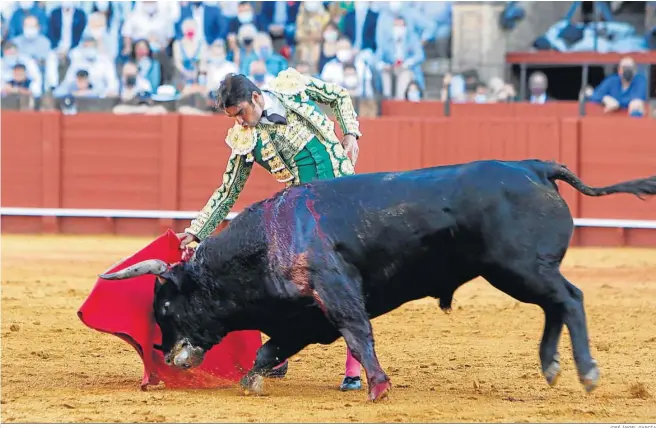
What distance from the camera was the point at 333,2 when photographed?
1252cm

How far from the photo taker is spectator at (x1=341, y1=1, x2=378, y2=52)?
12.3 m

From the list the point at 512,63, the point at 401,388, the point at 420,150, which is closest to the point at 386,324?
the point at 401,388

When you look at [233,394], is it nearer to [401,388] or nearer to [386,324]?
[401,388]

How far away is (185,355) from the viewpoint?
15.8ft

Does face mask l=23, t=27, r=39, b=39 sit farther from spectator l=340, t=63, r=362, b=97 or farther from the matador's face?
the matador's face

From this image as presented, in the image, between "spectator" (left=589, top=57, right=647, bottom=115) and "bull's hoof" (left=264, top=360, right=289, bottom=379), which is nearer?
"bull's hoof" (left=264, top=360, right=289, bottom=379)

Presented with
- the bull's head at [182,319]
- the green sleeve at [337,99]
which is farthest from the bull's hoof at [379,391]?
the green sleeve at [337,99]

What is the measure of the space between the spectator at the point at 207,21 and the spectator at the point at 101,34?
0.66 meters

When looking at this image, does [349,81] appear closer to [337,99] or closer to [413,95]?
[413,95]

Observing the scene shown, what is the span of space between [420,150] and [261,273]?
22.9ft

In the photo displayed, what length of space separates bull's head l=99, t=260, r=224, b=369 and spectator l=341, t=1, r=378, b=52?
779cm

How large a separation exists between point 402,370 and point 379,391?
972 millimetres

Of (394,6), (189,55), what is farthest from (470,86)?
(189,55)

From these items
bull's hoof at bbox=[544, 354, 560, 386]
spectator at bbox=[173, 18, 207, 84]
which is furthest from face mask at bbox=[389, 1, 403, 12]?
bull's hoof at bbox=[544, 354, 560, 386]
